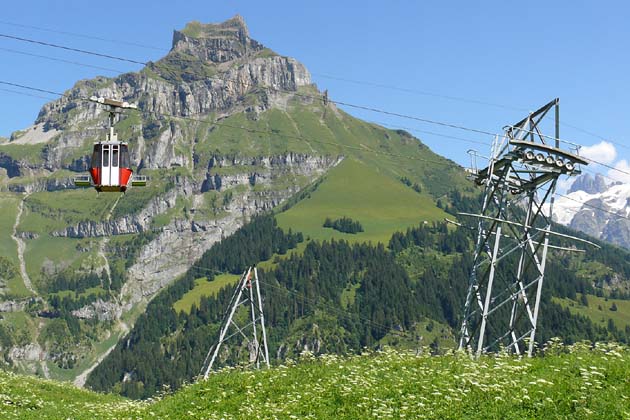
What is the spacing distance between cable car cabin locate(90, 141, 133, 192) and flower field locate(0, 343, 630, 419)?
1228cm

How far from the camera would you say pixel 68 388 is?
173 ft

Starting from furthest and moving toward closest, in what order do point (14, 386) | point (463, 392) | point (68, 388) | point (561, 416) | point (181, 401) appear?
point (68, 388) < point (14, 386) < point (181, 401) < point (463, 392) < point (561, 416)

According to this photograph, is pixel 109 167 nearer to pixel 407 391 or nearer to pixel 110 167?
pixel 110 167

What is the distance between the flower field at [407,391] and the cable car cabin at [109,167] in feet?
40.3

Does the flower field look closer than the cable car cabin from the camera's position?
Yes

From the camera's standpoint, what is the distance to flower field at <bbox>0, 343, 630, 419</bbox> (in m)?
23.5

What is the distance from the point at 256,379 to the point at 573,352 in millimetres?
13886

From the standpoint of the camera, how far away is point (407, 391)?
90.0ft

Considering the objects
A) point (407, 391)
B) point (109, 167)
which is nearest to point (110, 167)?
point (109, 167)

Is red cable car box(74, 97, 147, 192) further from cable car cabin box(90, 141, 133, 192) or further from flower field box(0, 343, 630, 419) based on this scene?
flower field box(0, 343, 630, 419)

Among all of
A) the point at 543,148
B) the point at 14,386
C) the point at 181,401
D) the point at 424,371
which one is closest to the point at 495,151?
the point at 543,148

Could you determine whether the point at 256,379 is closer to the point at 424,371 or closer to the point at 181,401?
the point at 181,401

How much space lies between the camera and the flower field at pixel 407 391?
77.2 ft

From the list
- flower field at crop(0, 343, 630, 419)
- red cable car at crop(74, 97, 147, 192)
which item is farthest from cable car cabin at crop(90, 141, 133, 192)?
flower field at crop(0, 343, 630, 419)
